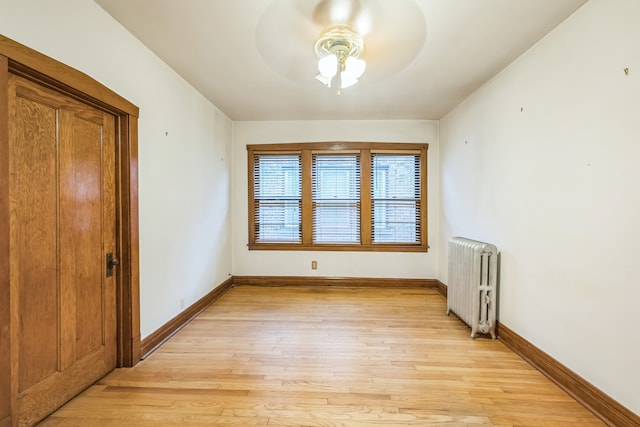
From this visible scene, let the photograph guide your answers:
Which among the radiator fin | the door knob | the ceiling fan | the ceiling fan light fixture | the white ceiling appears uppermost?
the white ceiling

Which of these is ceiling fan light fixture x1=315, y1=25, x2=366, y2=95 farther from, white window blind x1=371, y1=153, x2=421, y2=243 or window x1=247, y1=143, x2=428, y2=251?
white window blind x1=371, y1=153, x2=421, y2=243

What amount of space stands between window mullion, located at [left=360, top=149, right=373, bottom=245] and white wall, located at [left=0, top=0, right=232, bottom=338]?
212 centimetres

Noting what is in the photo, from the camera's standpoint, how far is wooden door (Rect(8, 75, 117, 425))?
59.9 inches

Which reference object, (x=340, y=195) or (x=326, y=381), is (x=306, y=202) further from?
(x=326, y=381)

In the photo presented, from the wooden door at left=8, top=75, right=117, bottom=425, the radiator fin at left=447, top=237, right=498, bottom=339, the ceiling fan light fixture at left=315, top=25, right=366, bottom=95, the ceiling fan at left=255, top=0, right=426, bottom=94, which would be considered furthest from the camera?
the radiator fin at left=447, top=237, right=498, bottom=339

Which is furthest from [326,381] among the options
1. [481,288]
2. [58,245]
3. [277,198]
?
[277,198]

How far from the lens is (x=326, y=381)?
2059 mm

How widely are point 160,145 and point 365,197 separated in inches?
114

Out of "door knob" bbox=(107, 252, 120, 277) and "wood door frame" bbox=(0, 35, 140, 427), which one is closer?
"wood door frame" bbox=(0, 35, 140, 427)

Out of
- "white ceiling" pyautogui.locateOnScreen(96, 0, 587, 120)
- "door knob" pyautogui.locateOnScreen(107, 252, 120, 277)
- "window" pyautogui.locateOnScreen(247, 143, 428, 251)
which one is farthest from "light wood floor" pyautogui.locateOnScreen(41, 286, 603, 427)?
"white ceiling" pyautogui.locateOnScreen(96, 0, 587, 120)

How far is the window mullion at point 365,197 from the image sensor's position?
438 cm

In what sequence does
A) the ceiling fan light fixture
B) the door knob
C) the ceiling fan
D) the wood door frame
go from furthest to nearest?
the door knob, the ceiling fan light fixture, the ceiling fan, the wood door frame

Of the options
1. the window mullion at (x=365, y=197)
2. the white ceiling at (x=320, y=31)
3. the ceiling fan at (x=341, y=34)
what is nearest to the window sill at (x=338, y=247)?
the window mullion at (x=365, y=197)

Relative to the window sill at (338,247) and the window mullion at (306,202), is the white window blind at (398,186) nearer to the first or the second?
the window sill at (338,247)
